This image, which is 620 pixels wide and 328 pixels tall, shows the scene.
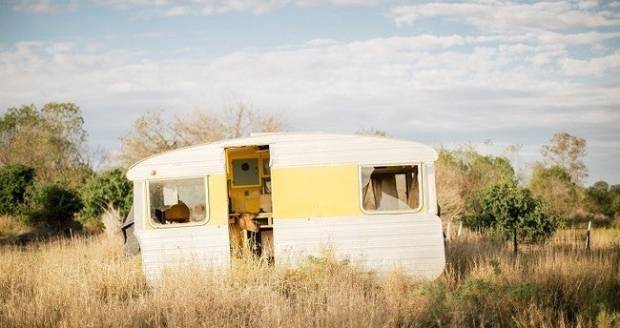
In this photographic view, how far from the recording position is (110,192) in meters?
22.4

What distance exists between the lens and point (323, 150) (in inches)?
432

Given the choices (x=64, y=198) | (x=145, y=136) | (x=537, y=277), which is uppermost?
(x=145, y=136)

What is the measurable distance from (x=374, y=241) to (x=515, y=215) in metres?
11.3

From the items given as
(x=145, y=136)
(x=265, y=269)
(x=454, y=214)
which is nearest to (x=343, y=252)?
(x=265, y=269)

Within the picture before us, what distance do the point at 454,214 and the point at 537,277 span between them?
16376 mm

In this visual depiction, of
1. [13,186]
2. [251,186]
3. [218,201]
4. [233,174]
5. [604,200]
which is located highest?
[13,186]

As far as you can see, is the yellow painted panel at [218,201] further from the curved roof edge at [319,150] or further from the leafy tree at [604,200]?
the leafy tree at [604,200]

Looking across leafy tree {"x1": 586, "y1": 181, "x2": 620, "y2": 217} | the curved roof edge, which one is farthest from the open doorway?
leafy tree {"x1": 586, "y1": 181, "x2": 620, "y2": 217}

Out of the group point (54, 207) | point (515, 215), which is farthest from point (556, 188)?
point (54, 207)

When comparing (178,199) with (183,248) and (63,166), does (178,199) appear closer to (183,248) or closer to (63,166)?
(183,248)

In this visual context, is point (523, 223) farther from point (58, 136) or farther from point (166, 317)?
point (58, 136)

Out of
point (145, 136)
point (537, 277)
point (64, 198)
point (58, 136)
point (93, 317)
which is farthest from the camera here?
point (58, 136)

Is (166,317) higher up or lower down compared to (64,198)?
lower down

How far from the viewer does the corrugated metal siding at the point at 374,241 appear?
10.6 meters
